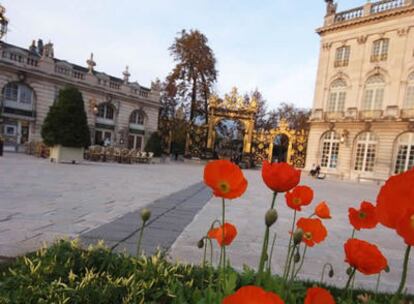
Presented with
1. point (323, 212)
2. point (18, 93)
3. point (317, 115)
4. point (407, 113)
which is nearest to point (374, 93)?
point (407, 113)

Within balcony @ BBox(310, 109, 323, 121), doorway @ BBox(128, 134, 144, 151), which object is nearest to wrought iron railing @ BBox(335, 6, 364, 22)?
balcony @ BBox(310, 109, 323, 121)

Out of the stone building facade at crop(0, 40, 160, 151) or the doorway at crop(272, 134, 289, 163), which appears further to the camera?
the doorway at crop(272, 134, 289, 163)

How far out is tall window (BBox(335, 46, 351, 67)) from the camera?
2541cm

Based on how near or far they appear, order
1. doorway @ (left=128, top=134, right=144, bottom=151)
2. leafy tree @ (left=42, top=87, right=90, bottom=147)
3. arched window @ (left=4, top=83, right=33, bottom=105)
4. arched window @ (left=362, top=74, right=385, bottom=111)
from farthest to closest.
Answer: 1. doorway @ (left=128, top=134, right=144, bottom=151)
2. arched window @ (left=362, top=74, right=385, bottom=111)
3. arched window @ (left=4, top=83, right=33, bottom=105)
4. leafy tree @ (left=42, top=87, right=90, bottom=147)

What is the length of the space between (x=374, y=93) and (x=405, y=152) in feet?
17.5

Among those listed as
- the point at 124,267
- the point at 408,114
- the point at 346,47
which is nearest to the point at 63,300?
the point at 124,267

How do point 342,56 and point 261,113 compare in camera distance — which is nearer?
point 342,56

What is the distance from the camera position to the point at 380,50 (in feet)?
77.6

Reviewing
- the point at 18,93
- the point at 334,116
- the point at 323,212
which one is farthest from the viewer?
the point at 334,116

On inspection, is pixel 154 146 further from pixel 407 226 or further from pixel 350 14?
pixel 407 226

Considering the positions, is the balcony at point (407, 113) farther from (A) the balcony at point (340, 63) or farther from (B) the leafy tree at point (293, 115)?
(B) the leafy tree at point (293, 115)

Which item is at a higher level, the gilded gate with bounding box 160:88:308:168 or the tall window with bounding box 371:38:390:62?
the tall window with bounding box 371:38:390:62

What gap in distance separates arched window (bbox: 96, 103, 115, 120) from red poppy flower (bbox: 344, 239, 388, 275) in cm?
2958

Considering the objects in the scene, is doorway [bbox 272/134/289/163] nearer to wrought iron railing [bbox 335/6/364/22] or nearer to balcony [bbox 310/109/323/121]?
balcony [bbox 310/109/323/121]
